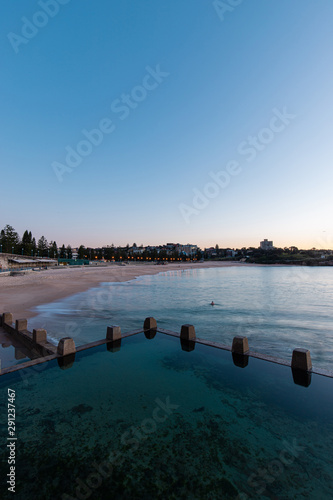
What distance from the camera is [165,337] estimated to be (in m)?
14.0

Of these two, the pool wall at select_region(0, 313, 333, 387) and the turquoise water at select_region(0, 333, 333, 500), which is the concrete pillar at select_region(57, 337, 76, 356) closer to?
the pool wall at select_region(0, 313, 333, 387)

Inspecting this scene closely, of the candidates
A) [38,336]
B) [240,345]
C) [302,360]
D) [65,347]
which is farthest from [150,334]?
[302,360]

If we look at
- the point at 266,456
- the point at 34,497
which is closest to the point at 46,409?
the point at 34,497

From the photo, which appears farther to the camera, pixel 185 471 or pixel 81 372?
pixel 81 372

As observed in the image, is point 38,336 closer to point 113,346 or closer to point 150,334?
point 113,346

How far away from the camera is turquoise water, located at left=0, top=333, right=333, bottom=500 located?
15.6ft

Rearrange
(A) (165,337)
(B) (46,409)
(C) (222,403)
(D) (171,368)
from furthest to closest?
(A) (165,337)
(D) (171,368)
(C) (222,403)
(B) (46,409)

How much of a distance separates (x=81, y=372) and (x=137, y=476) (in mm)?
5016

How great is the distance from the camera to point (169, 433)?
611 centimetres

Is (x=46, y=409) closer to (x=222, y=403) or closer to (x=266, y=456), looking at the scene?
(x=222, y=403)

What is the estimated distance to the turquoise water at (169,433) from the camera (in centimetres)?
477

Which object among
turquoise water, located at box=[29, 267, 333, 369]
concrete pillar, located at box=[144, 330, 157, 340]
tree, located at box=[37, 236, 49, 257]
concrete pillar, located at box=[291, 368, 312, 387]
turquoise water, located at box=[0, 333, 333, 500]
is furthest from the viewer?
tree, located at box=[37, 236, 49, 257]

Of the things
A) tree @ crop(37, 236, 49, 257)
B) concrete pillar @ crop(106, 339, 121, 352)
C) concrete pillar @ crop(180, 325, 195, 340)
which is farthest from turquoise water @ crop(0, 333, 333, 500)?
tree @ crop(37, 236, 49, 257)

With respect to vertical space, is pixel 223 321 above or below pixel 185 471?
below
